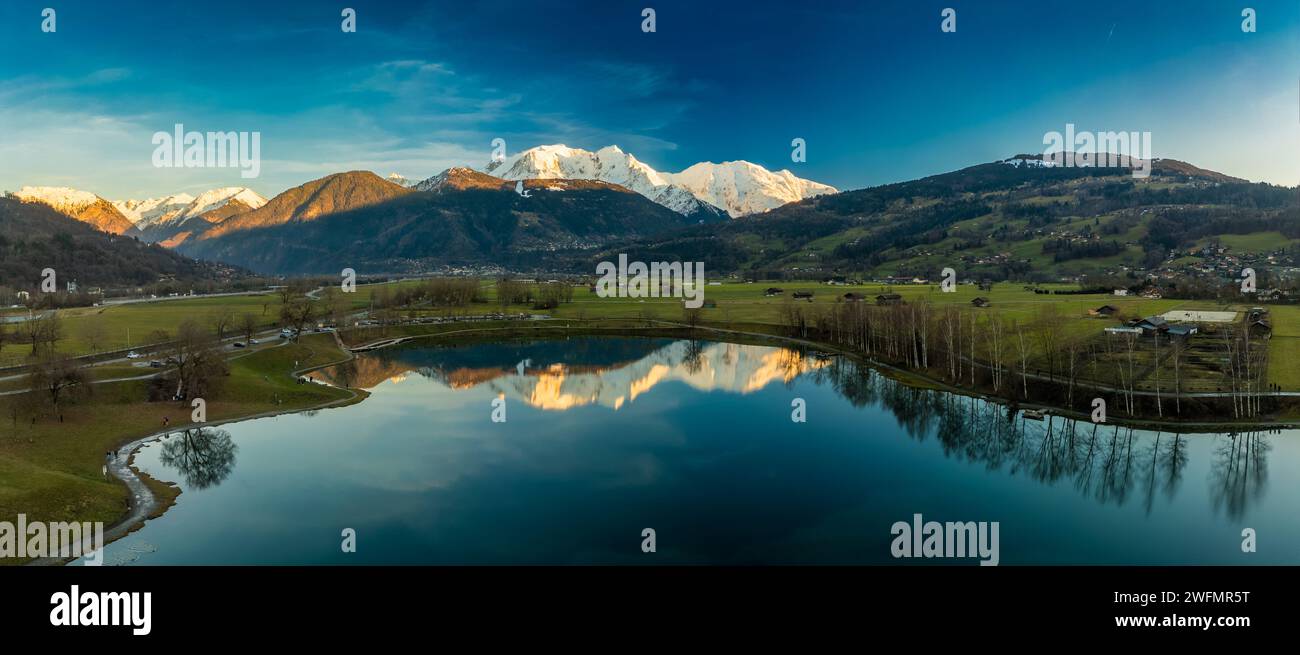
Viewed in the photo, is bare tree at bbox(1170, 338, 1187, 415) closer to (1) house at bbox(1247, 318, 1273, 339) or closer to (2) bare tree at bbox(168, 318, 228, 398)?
(1) house at bbox(1247, 318, 1273, 339)

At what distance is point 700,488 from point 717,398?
27.9m

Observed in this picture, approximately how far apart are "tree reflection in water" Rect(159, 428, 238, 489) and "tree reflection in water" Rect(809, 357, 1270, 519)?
50.1m

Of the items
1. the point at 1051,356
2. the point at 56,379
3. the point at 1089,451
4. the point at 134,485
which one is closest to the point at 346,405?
the point at 56,379

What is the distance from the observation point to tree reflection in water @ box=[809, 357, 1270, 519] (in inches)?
1580

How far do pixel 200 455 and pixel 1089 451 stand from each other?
2486 inches

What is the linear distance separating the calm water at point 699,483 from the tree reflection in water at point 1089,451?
21 centimetres

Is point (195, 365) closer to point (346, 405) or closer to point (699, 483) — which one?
point (346, 405)

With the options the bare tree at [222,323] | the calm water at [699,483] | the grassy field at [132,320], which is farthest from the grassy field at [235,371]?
the bare tree at [222,323]

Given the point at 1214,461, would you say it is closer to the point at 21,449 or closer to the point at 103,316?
the point at 21,449

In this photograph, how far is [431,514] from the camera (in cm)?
3550

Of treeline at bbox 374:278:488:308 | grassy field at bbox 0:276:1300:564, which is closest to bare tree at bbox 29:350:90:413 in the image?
grassy field at bbox 0:276:1300:564

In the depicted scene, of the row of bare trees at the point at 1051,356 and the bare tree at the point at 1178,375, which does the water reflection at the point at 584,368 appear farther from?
the bare tree at the point at 1178,375

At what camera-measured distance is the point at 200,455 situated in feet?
155

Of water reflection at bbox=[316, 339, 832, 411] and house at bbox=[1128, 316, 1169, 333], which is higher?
house at bbox=[1128, 316, 1169, 333]
